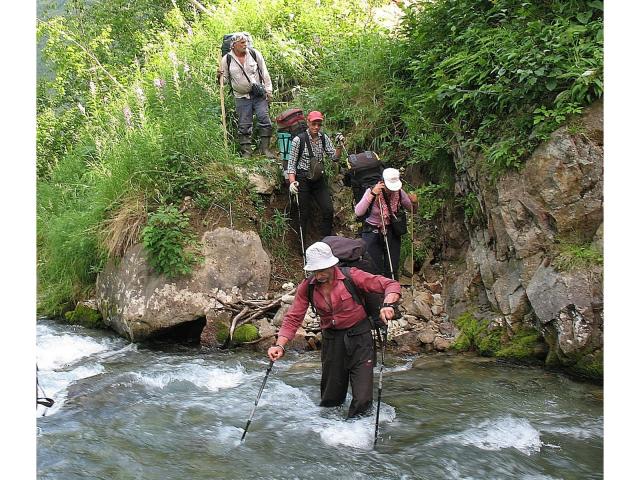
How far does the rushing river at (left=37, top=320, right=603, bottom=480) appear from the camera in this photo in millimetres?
5520

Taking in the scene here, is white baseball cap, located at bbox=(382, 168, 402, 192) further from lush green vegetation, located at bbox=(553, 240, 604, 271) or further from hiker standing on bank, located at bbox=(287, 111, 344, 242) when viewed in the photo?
lush green vegetation, located at bbox=(553, 240, 604, 271)

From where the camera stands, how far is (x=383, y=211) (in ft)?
27.6

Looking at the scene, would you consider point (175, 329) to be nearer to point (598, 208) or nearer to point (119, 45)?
point (598, 208)

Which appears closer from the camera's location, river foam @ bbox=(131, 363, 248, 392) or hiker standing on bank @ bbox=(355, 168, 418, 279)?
river foam @ bbox=(131, 363, 248, 392)

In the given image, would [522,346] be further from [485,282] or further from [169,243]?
[169,243]

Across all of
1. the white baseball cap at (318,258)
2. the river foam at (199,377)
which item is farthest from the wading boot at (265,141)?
the white baseball cap at (318,258)

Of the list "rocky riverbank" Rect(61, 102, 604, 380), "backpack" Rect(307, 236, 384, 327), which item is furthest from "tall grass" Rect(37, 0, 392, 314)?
"backpack" Rect(307, 236, 384, 327)

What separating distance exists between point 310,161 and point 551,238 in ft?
12.1

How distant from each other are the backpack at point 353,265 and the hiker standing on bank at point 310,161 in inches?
115

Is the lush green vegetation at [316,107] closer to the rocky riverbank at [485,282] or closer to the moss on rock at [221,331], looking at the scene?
the rocky riverbank at [485,282]

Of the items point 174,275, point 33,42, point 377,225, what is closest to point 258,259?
point 174,275

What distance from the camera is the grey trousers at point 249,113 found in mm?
11578

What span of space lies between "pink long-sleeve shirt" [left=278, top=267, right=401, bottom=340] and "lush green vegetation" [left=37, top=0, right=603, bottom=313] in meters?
2.97

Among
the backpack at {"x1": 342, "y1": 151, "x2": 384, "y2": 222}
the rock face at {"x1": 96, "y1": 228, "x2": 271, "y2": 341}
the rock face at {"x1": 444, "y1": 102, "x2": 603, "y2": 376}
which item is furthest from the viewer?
the rock face at {"x1": 96, "y1": 228, "x2": 271, "y2": 341}
